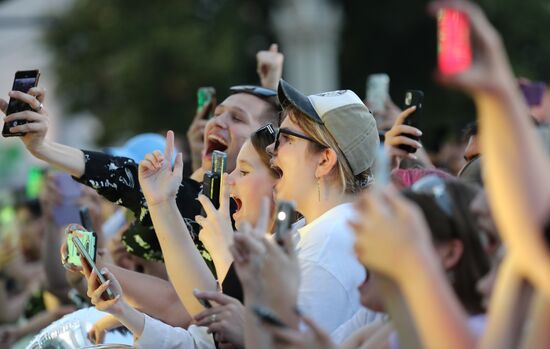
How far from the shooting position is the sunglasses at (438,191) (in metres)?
3.52

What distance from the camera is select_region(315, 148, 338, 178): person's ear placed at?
4836 mm

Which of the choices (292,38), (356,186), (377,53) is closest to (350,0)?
(377,53)

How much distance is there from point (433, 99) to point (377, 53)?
2.31 metres

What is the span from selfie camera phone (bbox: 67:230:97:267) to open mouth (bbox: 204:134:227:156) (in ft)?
3.61

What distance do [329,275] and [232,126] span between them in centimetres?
164

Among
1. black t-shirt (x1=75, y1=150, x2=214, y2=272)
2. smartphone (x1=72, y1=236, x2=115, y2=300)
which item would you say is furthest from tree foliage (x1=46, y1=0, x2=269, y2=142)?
smartphone (x1=72, y1=236, x2=115, y2=300)

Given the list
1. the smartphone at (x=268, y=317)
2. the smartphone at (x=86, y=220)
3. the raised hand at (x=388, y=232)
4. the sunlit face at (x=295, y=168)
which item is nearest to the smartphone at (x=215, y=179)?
the sunlit face at (x=295, y=168)

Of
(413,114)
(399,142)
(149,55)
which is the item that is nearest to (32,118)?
(399,142)

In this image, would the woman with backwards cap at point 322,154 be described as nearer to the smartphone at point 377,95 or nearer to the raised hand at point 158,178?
the raised hand at point 158,178

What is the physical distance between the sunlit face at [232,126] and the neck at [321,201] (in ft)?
3.47

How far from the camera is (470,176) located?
434cm

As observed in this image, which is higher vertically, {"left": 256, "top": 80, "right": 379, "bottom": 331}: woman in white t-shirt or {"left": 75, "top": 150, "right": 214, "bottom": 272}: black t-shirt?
{"left": 256, "top": 80, "right": 379, "bottom": 331}: woman in white t-shirt

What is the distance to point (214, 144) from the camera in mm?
5930

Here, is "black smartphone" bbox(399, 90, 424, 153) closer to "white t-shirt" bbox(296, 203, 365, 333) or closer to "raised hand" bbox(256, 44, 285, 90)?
"raised hand" bbox(256, 44, 285, 90)
